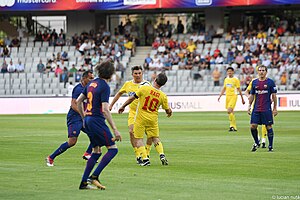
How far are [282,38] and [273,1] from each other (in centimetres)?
231

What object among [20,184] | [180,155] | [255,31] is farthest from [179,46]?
[20,184]

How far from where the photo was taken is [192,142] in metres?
22.0

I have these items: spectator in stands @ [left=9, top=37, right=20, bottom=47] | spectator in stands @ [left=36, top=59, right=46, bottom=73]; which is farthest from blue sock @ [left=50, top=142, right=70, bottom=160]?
spectator in stands @ [left=9, top=37, right=20, bottom=47]

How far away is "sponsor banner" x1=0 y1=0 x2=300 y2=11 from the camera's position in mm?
49375

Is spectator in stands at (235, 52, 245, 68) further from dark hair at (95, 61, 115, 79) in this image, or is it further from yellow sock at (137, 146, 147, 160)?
dark hair at (95, 61, 115, 79)

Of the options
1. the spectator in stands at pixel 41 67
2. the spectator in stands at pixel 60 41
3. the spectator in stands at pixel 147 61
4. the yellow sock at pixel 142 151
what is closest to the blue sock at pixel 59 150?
the yellow sock at pixel 142 151

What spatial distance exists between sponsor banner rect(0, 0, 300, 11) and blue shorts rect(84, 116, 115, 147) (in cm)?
3815

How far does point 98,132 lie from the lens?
11.9 metres

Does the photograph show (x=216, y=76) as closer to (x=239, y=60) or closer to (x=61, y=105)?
(x=239, y=60)

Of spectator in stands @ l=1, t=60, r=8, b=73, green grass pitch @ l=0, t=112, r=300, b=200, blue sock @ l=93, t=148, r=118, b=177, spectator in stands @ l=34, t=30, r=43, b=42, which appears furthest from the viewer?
spectator in stands @ l=34, t=30, r=43, b=42

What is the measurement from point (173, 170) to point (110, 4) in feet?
122

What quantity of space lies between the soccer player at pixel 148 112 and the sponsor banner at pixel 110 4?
34.2 meters

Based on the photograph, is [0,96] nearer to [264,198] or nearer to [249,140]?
[249,140]

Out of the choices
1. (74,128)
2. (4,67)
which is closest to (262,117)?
(74,128)
